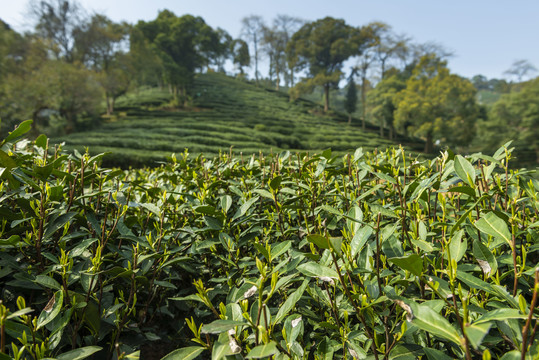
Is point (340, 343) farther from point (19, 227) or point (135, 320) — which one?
point (19, 227)

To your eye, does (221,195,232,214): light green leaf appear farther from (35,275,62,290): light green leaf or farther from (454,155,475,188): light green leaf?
(454,155,475,188): light green leaf

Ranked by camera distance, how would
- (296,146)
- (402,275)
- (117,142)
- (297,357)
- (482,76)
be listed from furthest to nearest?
(482,76) → (296,146) → (117,142) → (402,275) → (297,357)

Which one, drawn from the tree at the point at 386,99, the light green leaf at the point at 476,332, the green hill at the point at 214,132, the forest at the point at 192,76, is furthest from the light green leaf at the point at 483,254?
the tree at the point at 386,99

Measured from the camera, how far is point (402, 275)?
0.88 metres

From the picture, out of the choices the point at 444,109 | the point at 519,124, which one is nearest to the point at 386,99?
the point at 444,109

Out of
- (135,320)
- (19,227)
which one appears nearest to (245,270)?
(135,320)

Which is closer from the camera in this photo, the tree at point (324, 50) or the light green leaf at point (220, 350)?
the light green leaf at point (220, 350)

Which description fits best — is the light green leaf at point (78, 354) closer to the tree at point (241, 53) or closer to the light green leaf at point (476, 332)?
the light green leaf at point (476, 332)

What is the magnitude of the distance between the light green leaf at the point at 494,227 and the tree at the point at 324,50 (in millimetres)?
35457

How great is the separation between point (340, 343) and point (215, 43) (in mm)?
39513

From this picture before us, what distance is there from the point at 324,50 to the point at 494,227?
135 feet

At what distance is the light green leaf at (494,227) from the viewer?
76cm

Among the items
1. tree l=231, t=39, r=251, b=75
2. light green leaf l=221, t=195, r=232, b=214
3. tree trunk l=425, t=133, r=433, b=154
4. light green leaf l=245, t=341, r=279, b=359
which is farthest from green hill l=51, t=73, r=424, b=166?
tree l=231, t=39, r=251, b=75

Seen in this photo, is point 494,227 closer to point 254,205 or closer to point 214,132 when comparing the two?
point 254,205
